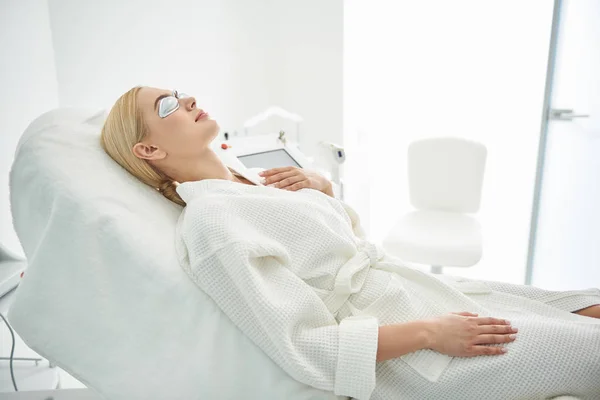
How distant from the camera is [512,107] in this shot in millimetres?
2682

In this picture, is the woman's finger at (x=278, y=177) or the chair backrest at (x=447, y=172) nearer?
the woman's finger at (x=278, y=177)

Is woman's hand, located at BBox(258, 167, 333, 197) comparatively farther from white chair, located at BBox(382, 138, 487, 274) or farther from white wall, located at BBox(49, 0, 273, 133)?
white wall, located at BBox(49, 0, 273, 133)

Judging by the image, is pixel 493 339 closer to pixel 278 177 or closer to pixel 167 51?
pixel 278 177

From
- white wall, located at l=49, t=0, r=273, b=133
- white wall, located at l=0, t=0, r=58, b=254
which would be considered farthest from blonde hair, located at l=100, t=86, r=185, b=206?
white wall, located at l=49, t=0, r=273, b=133

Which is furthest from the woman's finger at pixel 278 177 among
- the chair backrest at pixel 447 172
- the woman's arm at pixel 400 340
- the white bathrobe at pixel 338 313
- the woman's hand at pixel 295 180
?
the chair backrest at pixel 447 172

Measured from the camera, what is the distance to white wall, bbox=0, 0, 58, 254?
1.42m

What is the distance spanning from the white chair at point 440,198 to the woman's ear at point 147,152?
3.87ft

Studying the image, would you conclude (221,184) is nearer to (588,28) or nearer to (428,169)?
(428,169)

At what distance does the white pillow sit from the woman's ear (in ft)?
0.68

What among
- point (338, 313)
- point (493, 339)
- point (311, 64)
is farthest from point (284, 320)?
point (311, 64)

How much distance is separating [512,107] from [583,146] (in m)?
0.55

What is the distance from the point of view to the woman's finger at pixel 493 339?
929 mm

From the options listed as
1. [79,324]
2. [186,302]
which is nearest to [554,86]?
[186,302]

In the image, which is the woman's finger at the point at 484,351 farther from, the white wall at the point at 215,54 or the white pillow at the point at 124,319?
the white wall at the point at 215,54
